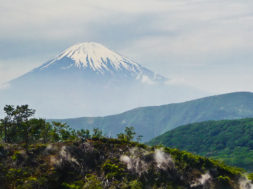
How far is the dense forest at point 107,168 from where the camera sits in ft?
216

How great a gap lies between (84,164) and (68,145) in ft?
18.6

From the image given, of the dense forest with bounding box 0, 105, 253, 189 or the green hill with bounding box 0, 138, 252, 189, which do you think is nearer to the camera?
the dense forest with bounding box 0, 105, 253, 189

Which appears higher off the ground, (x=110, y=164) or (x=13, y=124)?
(x=13, y=124)

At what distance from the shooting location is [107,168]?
69.9m

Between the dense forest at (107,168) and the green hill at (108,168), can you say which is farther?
the green hill at (108,168)

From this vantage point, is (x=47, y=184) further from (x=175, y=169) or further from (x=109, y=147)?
(x=175, y=169)

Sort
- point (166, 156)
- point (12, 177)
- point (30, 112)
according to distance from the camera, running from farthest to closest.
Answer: point (30, 112)
point (166, 156)
point (12, 177)

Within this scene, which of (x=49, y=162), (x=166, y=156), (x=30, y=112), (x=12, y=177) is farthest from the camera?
(x=30, y=112)

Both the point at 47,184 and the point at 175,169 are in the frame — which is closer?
the point at 47,184

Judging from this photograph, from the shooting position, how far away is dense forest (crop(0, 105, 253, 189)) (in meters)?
65.9

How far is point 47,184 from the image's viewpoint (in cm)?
6500

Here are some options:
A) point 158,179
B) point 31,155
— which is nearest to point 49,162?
point 31,155

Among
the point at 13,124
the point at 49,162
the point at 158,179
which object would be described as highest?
the point at 13,124

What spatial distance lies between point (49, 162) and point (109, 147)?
14.0m
